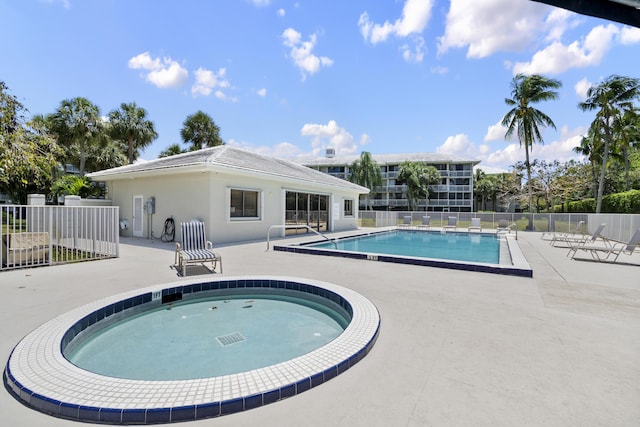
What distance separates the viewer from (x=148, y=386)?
245 centimetres

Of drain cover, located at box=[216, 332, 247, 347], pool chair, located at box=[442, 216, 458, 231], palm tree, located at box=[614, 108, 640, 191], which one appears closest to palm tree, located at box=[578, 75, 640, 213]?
palm tree, located at box=[614, 108, 640, 191]

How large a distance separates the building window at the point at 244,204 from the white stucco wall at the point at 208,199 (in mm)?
242

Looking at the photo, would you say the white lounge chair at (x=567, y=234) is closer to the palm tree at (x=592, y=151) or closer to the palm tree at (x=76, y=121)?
the palm tree at (x=592, y=151)

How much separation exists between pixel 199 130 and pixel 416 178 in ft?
94.1

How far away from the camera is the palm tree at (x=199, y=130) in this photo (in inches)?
1053

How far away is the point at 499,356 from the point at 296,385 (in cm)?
206

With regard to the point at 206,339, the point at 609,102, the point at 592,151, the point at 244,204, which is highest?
the point at 609,102

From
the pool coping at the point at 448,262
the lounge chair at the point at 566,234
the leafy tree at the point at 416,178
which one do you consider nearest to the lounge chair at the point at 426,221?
the lounge chair at the point at 566,234

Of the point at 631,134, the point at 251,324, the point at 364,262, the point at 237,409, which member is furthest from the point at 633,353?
the point at 631,134

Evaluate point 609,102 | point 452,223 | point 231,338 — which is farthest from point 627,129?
point 231,338

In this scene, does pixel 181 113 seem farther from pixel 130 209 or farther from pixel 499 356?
pixel 499 356

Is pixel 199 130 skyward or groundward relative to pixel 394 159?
groundward

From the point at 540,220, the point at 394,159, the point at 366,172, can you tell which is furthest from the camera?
the point at 394,159

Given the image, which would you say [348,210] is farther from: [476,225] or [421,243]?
[476,225]
